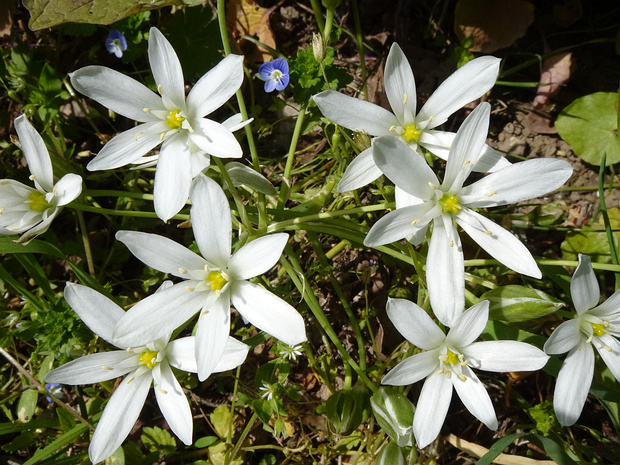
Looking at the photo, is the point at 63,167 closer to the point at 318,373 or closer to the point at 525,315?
the point at 318,373

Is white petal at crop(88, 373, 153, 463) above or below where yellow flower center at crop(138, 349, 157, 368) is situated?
below

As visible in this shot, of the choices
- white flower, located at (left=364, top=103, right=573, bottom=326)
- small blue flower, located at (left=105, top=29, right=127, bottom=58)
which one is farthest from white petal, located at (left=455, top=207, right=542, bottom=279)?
small blue flower, located at (left=105, top=29, right=127, bottom=58)

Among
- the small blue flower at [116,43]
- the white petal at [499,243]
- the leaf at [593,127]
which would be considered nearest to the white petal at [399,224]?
the white petal at [499,243]

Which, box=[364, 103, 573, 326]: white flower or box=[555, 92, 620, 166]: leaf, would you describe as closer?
box=[364, 103, 573, 326]: white flower

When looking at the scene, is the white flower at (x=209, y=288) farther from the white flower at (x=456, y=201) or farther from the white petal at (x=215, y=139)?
the white flower at (x=456, y=201)

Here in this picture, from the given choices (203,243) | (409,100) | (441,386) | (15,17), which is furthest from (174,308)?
(15,17)

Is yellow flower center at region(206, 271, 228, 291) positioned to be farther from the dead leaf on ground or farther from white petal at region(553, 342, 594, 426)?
the dead leaf on ground

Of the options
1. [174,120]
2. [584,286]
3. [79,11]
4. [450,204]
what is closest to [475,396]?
[584,286]
